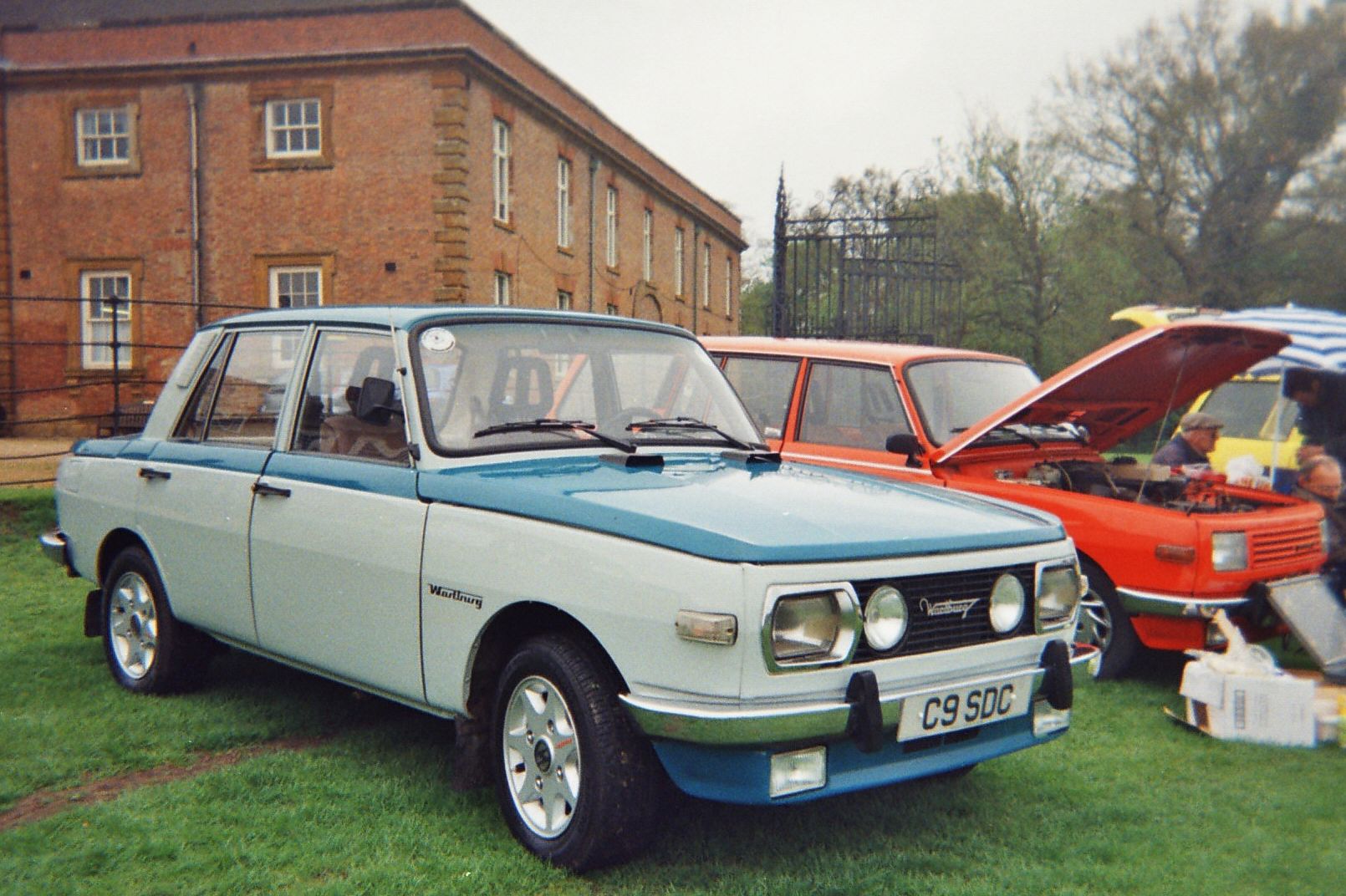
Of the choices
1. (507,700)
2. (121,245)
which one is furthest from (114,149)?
(507,700)

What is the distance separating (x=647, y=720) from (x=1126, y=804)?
7.42 ft

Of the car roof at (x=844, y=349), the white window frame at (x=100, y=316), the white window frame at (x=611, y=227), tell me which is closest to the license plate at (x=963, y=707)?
the car roof at (x=844, y=349)

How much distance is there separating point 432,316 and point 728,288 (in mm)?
41415

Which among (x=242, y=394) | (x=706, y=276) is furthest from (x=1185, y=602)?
(x=706, y=276)

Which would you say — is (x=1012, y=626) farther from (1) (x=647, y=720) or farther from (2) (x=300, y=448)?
(2) (x=300, y=448)

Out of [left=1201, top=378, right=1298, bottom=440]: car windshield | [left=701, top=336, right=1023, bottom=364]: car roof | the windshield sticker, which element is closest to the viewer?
the windshield sticker

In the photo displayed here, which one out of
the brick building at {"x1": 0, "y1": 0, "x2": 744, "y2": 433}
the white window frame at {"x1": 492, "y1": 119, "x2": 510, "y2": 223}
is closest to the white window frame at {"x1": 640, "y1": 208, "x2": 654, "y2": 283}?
the brick building at {"x1": 0, "y1": 0, "x2": 744, "y2": 433}

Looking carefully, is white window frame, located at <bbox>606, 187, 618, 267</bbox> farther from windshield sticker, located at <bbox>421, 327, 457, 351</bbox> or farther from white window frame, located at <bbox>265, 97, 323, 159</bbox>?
windshield sticker, located at <bbox>421, 327, 457, 351</bbox>

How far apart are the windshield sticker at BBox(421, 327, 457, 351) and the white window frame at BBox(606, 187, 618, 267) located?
27.0m

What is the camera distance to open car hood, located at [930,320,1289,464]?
252 inches

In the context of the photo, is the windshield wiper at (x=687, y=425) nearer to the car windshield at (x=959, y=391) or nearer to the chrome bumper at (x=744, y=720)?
the chrome bumper at (x=744, y=720)

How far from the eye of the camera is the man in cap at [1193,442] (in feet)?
27.2

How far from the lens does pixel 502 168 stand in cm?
2456

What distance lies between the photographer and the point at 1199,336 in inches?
259
